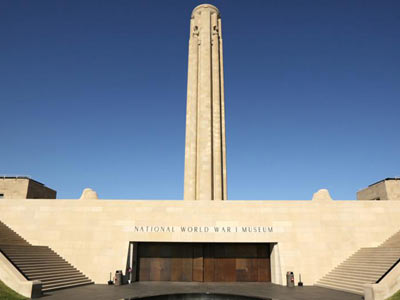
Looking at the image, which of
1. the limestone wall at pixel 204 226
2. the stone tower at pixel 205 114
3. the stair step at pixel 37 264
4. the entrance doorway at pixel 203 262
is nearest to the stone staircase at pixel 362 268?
the limestone wall at pixel 204 226

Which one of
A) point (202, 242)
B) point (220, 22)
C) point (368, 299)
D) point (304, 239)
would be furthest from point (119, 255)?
point (220, 22)

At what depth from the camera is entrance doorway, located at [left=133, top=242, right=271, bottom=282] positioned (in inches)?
1136

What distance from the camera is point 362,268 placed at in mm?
24609

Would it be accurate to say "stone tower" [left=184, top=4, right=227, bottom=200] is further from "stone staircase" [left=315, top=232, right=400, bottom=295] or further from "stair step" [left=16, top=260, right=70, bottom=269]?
"stair step" [left=16, top=260, right=70, bottom=269]

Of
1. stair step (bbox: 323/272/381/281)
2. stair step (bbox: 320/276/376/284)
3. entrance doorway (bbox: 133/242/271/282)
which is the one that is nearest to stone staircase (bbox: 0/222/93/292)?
entrance doorway (bbox: 133/242/271/282)

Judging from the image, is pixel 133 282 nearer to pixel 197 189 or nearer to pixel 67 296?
pixel 67 296

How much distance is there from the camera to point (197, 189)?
128 ft

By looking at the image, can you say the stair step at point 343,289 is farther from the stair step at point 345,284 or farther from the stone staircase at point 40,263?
the stone staircase at point 40,263

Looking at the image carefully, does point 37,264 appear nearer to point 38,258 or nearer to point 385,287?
point 38,258

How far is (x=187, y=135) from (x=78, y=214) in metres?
17.1

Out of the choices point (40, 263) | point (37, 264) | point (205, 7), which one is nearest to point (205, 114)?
point (205, 7)

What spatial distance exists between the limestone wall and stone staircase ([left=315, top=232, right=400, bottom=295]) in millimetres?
833

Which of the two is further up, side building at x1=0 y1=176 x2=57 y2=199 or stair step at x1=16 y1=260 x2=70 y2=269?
side building at x1=0 y1=176 x2=57 y2=199

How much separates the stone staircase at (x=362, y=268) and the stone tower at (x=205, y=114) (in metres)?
15.4
